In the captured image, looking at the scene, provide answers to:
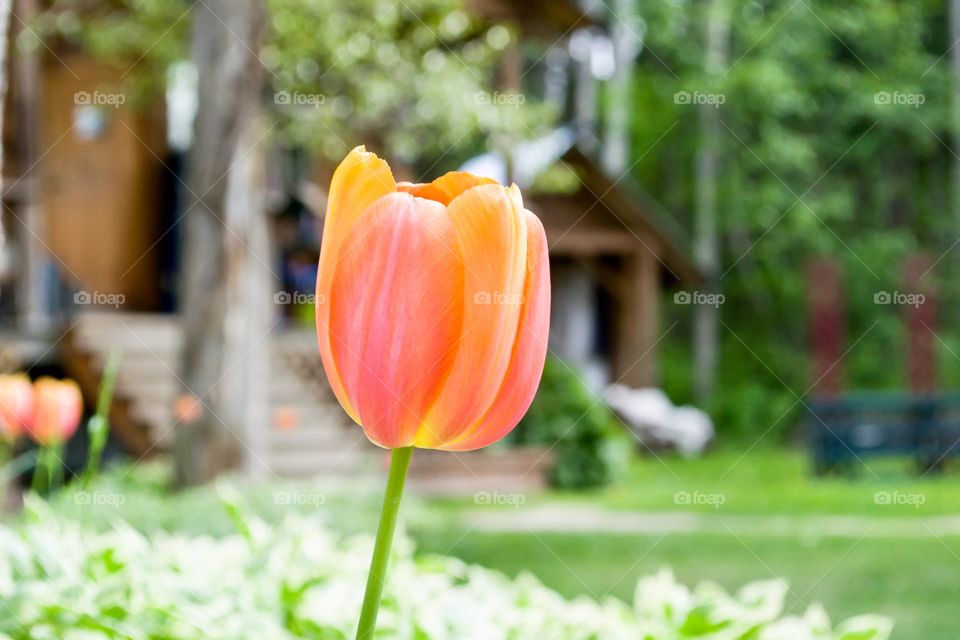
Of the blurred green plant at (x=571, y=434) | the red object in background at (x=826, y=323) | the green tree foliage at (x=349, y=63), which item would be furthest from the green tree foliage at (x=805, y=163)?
the green tree foliage at (x=349, y=63)

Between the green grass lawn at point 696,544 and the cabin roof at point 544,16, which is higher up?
the cabin roof at point 544,16

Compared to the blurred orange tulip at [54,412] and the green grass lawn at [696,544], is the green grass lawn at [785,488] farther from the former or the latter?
the blurred orange tulip at [54,412]

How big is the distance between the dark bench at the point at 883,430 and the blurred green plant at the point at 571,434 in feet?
7.96

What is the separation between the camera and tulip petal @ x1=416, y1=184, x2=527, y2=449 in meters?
0.89

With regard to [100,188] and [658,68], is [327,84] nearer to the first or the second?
[100,188]

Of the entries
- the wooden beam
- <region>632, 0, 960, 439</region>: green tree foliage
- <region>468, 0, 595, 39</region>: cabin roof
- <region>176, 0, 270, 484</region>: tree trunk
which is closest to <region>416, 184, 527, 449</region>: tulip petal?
<region>176, 0, 270, 484</region>: tree trunk

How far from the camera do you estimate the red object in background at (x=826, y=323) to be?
22938 mm

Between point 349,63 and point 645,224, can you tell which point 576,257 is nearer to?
point 645,224

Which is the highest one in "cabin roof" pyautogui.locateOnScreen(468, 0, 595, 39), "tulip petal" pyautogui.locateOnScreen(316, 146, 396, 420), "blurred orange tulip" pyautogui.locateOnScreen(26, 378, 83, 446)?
"cabin roof" pyautogui.locateOnScreen(468, 0, 595, 39)

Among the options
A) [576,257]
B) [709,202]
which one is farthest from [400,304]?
[709,202]

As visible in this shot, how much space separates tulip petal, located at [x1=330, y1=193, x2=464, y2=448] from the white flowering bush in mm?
434

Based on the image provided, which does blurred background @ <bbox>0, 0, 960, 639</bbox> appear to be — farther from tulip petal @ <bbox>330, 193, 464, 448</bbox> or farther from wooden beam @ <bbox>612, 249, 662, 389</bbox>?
tulip petal @ <bbox>330, 193, 464, 448</bbox>

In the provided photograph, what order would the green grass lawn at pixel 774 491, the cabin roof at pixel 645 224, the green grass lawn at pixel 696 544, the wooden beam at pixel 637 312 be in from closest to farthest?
the green grass lawn at pixel 696 544 → the green grass lawn at pixel 774 491 → the cabin roof at pixel 645 224 → the wooden beam at pixel 637 312

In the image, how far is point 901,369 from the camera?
77.3ft
